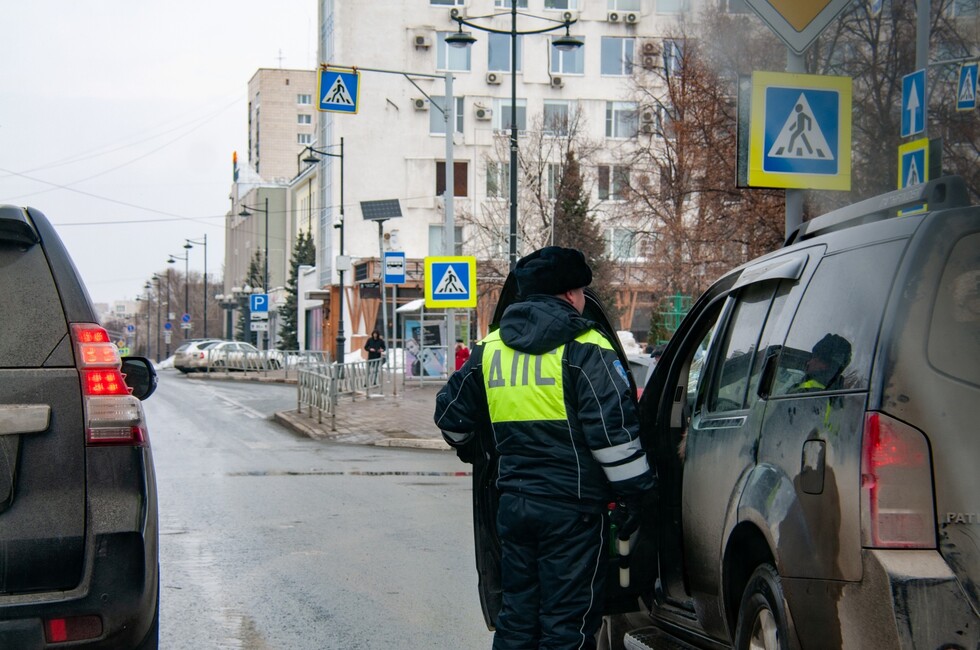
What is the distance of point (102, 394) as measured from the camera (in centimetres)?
405

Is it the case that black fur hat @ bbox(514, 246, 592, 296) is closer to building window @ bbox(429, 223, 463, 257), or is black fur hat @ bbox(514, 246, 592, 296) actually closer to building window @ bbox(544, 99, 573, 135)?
building window @ bbox(544, 99, 573, 135)

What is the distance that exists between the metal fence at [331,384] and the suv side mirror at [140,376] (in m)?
15.4

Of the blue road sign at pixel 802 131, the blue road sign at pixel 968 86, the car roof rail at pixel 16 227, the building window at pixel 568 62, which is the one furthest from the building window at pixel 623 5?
the car roof rail at pixel 16 227

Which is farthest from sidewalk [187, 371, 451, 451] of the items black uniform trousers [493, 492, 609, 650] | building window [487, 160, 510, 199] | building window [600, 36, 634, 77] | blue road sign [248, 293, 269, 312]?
building window [600, 36, 634, 77]

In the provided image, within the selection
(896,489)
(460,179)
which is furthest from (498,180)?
(896,489)

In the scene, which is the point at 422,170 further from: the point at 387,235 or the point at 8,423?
the point at 8,423

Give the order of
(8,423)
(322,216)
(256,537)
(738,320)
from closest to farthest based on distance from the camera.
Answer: (8,423) → (738,320) → (256,537) → (322,216)

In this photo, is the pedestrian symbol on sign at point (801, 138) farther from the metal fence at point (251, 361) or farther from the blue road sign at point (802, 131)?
the metal fence at point (251, 361)

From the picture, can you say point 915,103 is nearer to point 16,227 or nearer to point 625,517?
point 625,517

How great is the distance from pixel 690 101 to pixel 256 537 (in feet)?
72.5

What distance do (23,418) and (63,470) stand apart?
0.22 metres

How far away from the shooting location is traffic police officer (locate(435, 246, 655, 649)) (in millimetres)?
4211

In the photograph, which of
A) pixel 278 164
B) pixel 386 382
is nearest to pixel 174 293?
pixel 278 164

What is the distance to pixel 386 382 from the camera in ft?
111
